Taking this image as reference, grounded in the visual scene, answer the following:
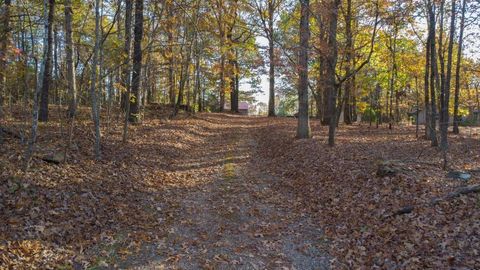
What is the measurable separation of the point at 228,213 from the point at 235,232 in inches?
38.8

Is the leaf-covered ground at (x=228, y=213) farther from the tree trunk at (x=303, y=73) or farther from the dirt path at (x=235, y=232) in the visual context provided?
the tree trunk at (x=303, y=73)

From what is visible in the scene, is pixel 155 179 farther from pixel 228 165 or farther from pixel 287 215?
pixel 287 215

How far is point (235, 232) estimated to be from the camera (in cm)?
659

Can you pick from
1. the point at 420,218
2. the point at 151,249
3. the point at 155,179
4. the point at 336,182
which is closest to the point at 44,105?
the point at 155,179

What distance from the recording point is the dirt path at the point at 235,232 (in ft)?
17.9

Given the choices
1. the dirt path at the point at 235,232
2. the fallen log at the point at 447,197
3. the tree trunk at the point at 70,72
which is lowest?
the dirt path at the point at 235,232

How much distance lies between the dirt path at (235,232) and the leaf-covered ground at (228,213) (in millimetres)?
22

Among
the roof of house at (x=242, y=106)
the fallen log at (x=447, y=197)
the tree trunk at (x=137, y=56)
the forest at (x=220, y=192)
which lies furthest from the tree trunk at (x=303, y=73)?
the roof of house at (x=242, y=106)

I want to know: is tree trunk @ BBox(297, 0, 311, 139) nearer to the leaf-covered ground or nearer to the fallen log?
the leaf-covered ground

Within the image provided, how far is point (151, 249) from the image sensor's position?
19.0ft

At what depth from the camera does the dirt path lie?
17.9ft

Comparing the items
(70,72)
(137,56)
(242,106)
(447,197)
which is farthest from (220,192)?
(242,106)

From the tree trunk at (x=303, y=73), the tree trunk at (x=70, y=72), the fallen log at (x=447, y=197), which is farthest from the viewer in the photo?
the tree trunk at (x=303, y=73)

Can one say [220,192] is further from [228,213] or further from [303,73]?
[303,73]
